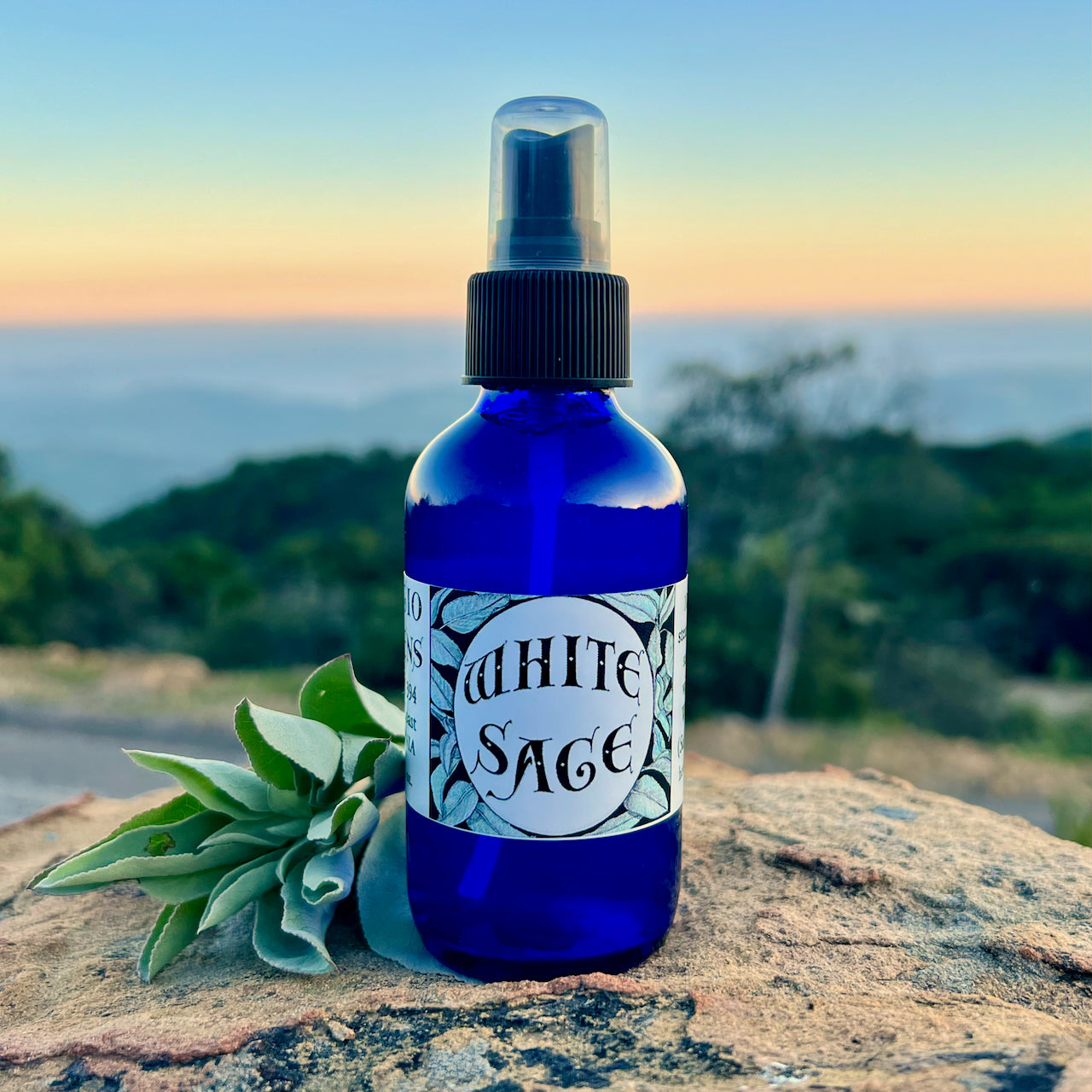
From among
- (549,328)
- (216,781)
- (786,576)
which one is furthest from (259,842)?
(786,576)

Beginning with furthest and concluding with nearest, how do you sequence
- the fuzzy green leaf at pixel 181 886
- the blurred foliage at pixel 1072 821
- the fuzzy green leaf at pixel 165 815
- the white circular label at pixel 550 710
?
the blurred foliage at pixel 1072 821 → the fuzzy green leaf at pixel 165 815 → the fuzzy green leaf at pixel 181 886 → the white circular label at pixel 550 710

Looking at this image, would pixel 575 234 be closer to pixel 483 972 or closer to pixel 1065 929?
pixel 483 972

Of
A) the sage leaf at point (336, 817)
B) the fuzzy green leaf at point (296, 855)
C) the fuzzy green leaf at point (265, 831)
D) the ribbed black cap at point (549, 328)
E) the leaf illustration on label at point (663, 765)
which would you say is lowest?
the fuzzy green leaf at point (296, 855)

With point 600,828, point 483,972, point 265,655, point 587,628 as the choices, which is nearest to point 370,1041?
point 483,972

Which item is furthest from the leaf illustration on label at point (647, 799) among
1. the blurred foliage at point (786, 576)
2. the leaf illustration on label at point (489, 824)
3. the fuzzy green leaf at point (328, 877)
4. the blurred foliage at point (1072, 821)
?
the blurred foliage at point (786, 576)

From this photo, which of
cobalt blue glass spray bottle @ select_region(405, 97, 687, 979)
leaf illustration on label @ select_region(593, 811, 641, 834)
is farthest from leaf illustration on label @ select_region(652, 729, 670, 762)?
leaf illustration on label @ select_region(593, 811, 641, 834)

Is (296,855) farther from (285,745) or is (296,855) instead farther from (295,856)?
(285,745)

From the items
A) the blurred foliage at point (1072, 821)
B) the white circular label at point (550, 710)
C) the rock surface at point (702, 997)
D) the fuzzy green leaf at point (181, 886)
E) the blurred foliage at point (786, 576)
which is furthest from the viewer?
the blurred foliage at point (786, 576)

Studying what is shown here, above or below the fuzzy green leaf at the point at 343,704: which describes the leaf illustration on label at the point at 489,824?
below

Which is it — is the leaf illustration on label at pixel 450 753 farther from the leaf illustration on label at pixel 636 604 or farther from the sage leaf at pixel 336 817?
the leaf illustration on label at pixel 636 604
